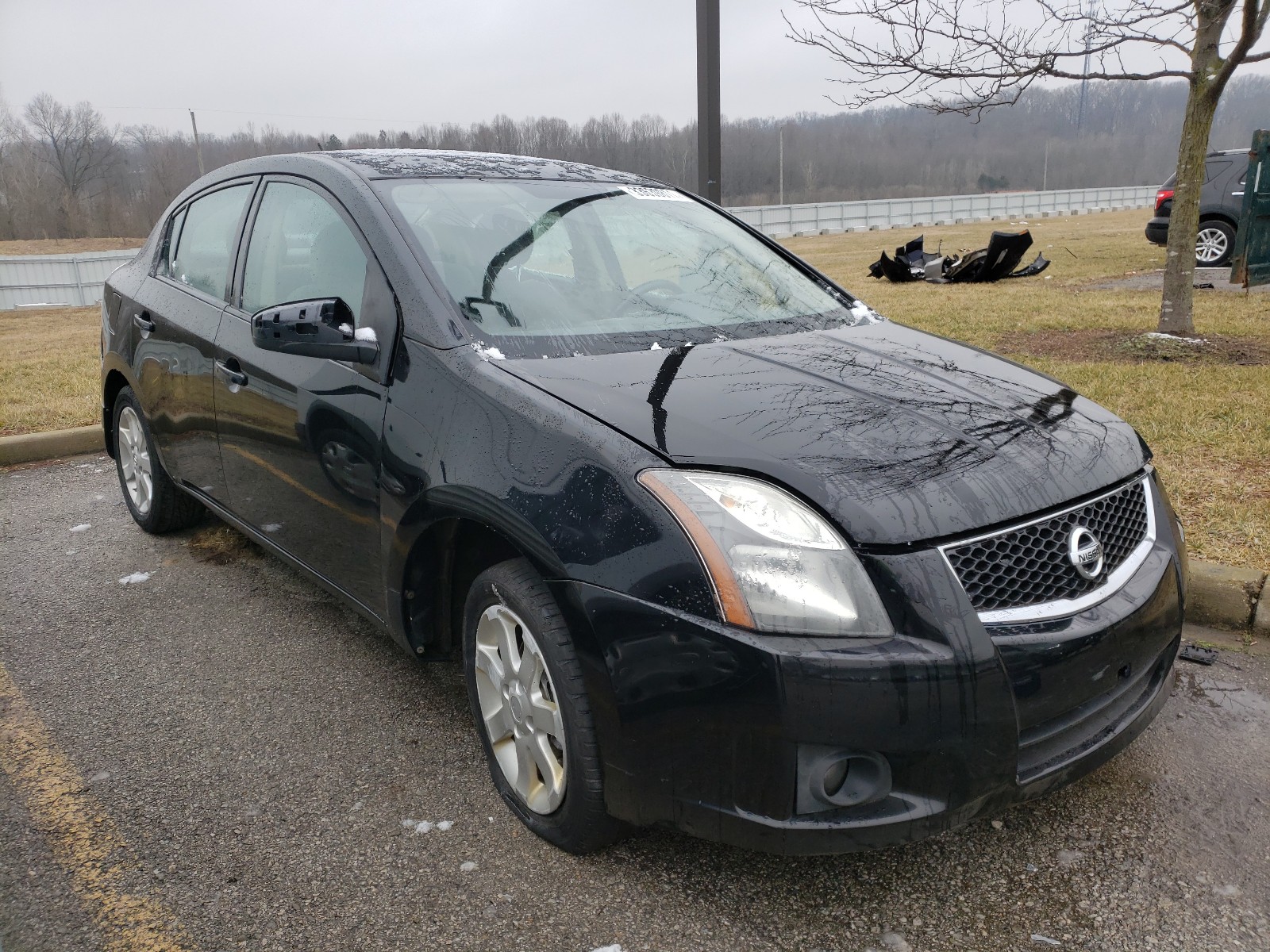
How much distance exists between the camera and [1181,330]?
308 inches

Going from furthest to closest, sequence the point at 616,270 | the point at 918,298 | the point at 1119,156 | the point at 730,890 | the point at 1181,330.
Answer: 1. the point at 1119,156
2. the point at 918,298
3. the point at 1181,330
4. the point at 616,270
5. the point at 730,890

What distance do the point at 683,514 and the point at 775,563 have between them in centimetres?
20

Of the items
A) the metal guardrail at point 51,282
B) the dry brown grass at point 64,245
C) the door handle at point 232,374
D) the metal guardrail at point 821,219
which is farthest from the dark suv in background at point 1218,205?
the dry brown grass at point 64,245

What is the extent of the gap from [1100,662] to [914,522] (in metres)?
0.50

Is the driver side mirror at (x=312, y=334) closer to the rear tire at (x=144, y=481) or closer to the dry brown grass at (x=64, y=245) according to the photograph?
the rear tire at (x=144, y=481)

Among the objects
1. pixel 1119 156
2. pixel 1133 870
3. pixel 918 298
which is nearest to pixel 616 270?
pixel 1133 870

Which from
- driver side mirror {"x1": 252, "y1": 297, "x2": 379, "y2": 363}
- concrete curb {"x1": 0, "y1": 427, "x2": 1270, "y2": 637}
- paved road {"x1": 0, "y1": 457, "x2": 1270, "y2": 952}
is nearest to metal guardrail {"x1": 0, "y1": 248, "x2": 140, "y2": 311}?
paved road {"x1": 0, "y1": 457, "x2": 1270, "y2": 952}

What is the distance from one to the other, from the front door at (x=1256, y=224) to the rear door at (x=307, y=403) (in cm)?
1054

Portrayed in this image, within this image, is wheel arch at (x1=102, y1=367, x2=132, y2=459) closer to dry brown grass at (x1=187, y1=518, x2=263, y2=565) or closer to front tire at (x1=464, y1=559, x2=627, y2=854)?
dry brown grass at (x1=187, y1=518, x2=263, y2=565)

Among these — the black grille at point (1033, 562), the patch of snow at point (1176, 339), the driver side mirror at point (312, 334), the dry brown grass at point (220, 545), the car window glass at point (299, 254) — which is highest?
the car window glass at point (299, 254)

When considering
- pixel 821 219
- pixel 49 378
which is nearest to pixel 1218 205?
pixel 49 378

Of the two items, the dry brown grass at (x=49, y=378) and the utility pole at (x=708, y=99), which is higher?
the utility pole at (x=708, y=99)

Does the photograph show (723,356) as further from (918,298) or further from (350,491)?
(918,298)

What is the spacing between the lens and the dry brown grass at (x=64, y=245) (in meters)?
43.4
